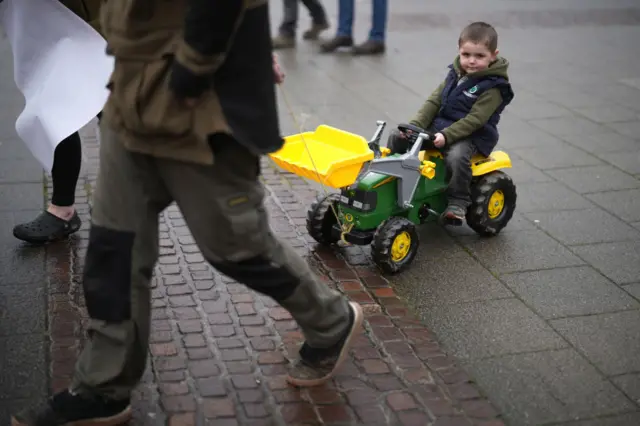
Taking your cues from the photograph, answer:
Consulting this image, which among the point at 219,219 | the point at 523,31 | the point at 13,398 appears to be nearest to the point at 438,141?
the point at 219,219

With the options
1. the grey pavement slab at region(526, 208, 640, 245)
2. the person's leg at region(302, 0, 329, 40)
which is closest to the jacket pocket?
the grey pavement slab at region(526, 208, 640, 245)

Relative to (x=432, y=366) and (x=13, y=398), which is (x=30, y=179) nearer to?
(x=13, y=398)

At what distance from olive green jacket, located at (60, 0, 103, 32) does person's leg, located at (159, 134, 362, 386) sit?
1.63 m

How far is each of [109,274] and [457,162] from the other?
2.49m

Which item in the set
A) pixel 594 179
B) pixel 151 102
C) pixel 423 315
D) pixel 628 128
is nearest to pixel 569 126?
pixel 628 128

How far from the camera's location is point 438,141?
5078mm

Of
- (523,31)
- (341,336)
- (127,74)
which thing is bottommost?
(523,31)

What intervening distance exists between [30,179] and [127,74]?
3.26 m

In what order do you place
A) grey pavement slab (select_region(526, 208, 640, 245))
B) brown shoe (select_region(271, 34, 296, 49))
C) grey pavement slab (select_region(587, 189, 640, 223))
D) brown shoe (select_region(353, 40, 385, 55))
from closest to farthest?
grey pavement slab (select_region(526, 208, 640, 245)) < grey pavement slab (select_region(587, 189, 640, 223)) < brown shoe (select_region(353, 40, 385, 55)) < brown shoe (select_region(271, 34, 296, 49))

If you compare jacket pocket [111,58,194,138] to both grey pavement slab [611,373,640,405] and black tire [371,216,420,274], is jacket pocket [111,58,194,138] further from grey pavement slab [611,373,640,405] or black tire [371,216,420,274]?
grey pavement slab [611,373,640,405]

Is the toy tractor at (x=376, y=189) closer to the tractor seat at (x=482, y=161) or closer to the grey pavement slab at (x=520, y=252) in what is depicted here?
the tractor seat at (x=482, y=161)

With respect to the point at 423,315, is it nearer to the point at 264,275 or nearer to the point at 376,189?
the point at 376,189

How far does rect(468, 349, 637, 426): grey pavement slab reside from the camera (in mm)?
3688

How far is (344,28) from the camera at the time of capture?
10.2m
